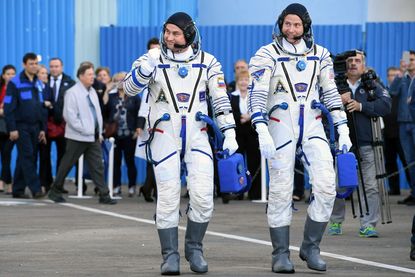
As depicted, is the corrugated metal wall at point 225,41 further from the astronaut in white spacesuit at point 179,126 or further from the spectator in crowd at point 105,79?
the astronaut in white spacesuit at point 179,126

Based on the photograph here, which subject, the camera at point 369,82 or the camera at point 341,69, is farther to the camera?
the camera at point 369,82

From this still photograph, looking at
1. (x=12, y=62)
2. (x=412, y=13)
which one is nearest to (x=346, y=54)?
(x=12, y=62)

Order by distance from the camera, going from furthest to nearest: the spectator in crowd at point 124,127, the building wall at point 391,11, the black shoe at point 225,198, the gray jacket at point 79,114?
the building wall at point 391,11
the spectator in crowd at point 124,127
the black shoe at point 225,198
the gray jacket at point 79,114

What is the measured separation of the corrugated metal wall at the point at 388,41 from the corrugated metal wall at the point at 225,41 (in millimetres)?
233

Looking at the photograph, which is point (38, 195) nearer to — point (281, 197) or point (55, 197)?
point (55, 197)

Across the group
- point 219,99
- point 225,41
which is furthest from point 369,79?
point 225,41

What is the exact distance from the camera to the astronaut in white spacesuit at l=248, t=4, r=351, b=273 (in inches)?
409

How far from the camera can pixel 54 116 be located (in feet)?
66.2

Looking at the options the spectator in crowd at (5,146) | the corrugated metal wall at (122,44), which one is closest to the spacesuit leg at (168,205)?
the spectator in crowd at (5,146)

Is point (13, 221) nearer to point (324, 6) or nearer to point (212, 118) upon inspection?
point (212, 118)

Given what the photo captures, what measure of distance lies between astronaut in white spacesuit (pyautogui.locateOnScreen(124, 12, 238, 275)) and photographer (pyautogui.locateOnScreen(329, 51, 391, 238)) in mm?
3723

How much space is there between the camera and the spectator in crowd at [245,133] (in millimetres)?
19625

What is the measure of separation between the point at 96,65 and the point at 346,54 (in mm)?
12666

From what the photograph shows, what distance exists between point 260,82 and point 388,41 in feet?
40.8
